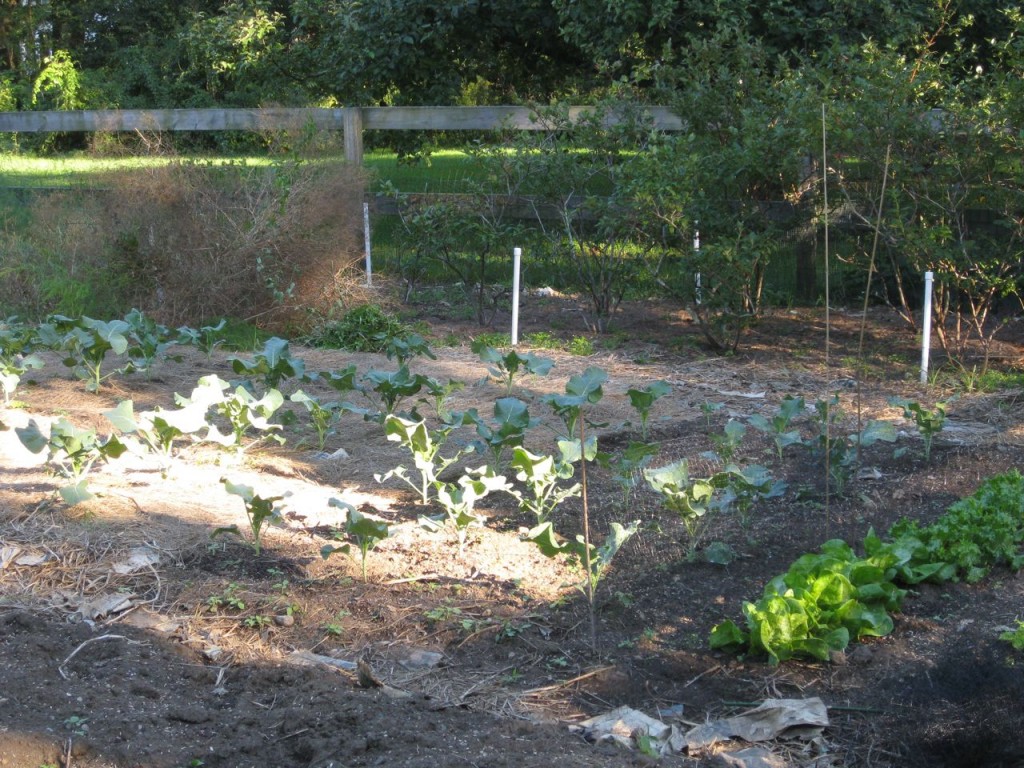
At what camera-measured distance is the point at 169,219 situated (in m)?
9.62

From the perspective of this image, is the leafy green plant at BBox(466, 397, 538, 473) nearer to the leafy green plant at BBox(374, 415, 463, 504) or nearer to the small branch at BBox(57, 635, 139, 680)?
the leafy green plant at BBox(374, 415, 463, 504)

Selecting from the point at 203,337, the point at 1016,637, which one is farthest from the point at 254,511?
the point at 203,337

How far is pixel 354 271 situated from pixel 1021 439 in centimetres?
653

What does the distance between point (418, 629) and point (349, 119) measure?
29.5ft

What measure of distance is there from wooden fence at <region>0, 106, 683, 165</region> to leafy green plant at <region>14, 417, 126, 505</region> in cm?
651

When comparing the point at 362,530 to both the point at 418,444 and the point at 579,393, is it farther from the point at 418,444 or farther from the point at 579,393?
the point at 579,393

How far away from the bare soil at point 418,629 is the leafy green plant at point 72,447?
0.50 feet

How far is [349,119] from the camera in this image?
11914 millimetres

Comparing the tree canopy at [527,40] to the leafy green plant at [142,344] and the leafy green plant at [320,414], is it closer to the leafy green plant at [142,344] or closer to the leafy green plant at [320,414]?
the leafy green plant at [142,344]

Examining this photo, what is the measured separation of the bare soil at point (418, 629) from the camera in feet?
10.2

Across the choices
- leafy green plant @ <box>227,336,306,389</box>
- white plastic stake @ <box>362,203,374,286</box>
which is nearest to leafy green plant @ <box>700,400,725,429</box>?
leafy green plant @ <box>227,336,306,389</box>

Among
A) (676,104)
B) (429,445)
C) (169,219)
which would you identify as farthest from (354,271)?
(429,445)

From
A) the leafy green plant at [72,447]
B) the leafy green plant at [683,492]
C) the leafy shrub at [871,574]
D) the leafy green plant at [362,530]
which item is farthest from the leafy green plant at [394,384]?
the leafy shrub at [871,574]

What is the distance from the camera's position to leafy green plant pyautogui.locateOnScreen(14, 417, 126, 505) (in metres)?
4.52
